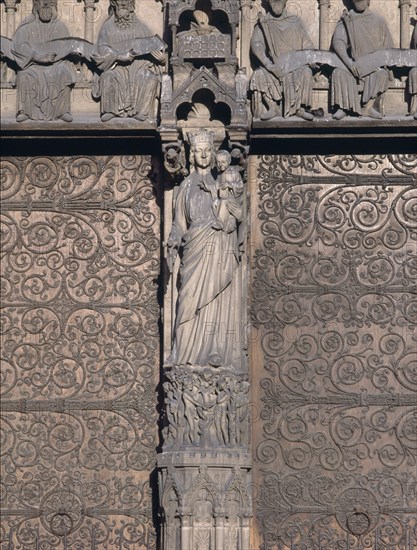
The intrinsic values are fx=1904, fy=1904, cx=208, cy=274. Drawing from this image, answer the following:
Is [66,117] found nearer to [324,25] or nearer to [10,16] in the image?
[10,16]

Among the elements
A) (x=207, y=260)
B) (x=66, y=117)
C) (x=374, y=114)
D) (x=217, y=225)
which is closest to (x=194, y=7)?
(x=66, y=117)

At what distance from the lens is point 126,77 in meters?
18.2

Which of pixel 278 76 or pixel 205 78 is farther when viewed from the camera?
pixel 278 76

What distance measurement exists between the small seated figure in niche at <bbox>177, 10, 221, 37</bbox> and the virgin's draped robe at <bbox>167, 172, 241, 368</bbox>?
60.5 inches

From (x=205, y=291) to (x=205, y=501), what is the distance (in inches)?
75.1

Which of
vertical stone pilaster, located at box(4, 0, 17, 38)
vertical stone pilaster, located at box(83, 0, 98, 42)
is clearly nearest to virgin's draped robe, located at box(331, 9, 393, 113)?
vertical stone pilaster, located at box(83, 0, 98, 42)

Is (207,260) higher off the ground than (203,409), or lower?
higher

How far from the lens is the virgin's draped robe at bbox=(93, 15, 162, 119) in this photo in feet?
59.6

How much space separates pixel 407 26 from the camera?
1830 centimetres

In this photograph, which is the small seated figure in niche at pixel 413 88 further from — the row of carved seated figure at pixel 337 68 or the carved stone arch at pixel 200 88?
the carved stone arch at pixel 200 88

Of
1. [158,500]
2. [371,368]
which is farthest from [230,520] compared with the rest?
[371,368]

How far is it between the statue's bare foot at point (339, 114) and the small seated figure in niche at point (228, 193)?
1.11 metres

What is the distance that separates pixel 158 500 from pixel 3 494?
1488mm

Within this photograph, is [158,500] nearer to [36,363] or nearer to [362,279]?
[36,363]
